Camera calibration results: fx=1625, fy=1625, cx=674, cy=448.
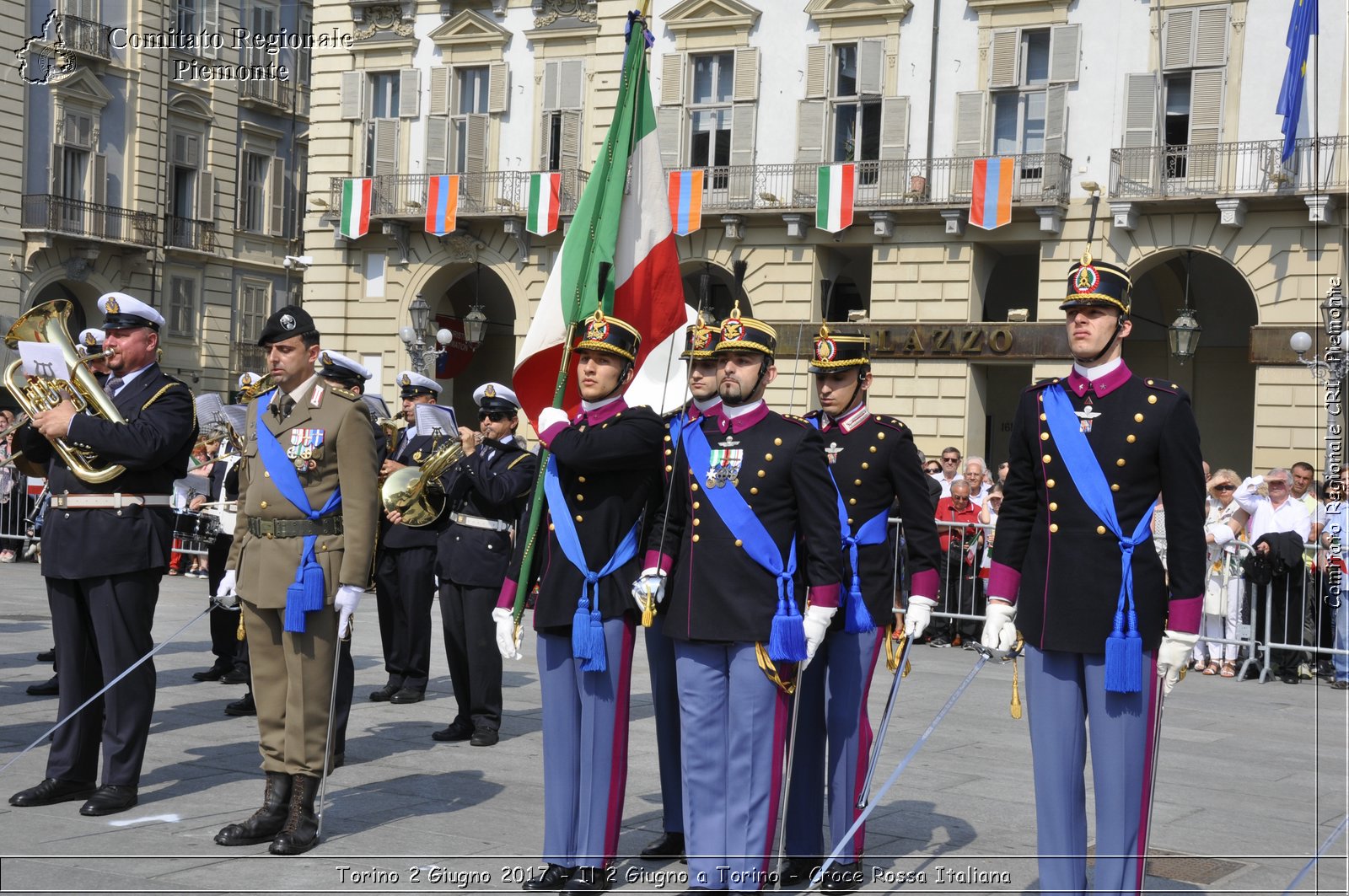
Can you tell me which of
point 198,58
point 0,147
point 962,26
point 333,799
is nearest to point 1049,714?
point 333,799

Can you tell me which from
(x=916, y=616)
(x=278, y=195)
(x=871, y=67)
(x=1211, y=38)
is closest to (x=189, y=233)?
(x=278, y=195)

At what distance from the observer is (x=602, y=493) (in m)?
6.07

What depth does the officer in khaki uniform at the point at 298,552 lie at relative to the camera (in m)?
6.47

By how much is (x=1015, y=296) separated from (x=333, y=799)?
23383 mm

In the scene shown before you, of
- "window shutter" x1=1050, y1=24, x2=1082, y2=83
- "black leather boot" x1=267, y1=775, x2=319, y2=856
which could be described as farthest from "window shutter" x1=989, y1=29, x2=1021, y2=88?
"black leather boot" x1=267, y1=775, x2=319, y2=856

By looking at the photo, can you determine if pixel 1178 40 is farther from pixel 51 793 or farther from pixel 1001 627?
pixel 51 793

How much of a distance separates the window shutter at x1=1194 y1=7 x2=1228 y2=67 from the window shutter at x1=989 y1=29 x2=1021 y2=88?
9.12 ft

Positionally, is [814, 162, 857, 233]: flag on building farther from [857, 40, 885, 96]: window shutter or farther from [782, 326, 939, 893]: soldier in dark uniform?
[782, 326, 939, 893]: soldier in dark uniform

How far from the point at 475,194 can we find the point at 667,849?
81.7ft

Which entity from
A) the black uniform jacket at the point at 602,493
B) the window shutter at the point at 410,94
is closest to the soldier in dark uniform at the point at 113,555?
the black uniform jacket at the point at 602,493

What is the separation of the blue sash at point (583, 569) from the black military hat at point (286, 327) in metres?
1.28

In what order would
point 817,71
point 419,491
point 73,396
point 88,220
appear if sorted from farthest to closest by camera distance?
point 88,220 < point 817,71 < point 419,491 < point 73,396

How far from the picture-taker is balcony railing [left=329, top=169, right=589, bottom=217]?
2911 centimetres

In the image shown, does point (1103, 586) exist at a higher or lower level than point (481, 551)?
higher
